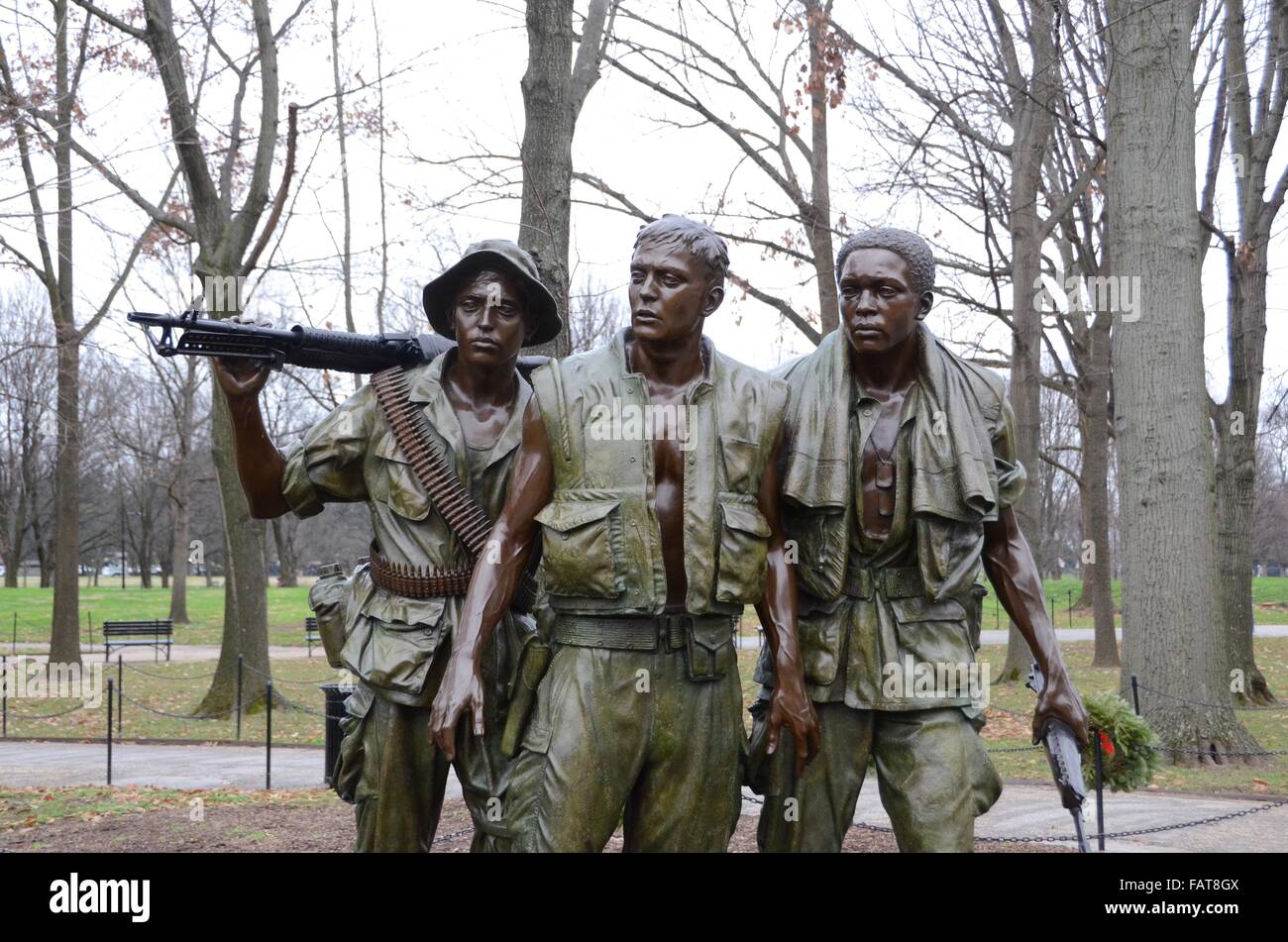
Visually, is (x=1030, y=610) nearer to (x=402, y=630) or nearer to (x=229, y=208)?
(x=402, y=630)

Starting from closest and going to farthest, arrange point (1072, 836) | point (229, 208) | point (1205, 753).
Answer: point (1072, 836) < point (1205, 753) < point (229, 208)

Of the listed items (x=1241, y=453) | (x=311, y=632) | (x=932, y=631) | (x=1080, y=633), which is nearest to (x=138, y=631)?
(x=311, y=632)

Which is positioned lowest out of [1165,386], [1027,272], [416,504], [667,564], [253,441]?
[667,564]

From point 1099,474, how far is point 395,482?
60.5ft

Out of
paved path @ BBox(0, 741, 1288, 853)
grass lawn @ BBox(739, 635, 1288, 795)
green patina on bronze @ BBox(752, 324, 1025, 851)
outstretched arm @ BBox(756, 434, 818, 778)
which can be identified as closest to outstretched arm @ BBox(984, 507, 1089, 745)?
green patina on bronze @ BBox(752, 324, 1025, 851)

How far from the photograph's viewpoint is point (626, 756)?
3.74m

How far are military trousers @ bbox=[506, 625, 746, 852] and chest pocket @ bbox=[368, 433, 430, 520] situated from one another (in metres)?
0.78

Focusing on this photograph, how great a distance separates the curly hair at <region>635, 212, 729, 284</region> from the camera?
3791 millimetres

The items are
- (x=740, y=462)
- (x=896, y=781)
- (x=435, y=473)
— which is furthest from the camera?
(x=435, y=473)

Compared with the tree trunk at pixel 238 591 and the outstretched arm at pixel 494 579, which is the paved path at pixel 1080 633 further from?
the outstretched arm at pixel 494 579

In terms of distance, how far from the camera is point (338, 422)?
441 centimetres

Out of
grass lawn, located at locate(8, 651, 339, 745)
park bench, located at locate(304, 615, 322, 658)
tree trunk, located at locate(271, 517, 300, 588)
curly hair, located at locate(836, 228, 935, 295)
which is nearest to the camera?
curly hair, located at locate(836, 228, 935, 295)

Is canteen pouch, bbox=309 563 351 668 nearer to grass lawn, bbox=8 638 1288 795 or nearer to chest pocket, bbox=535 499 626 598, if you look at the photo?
chest pocket, bbox=535 499 626 598
